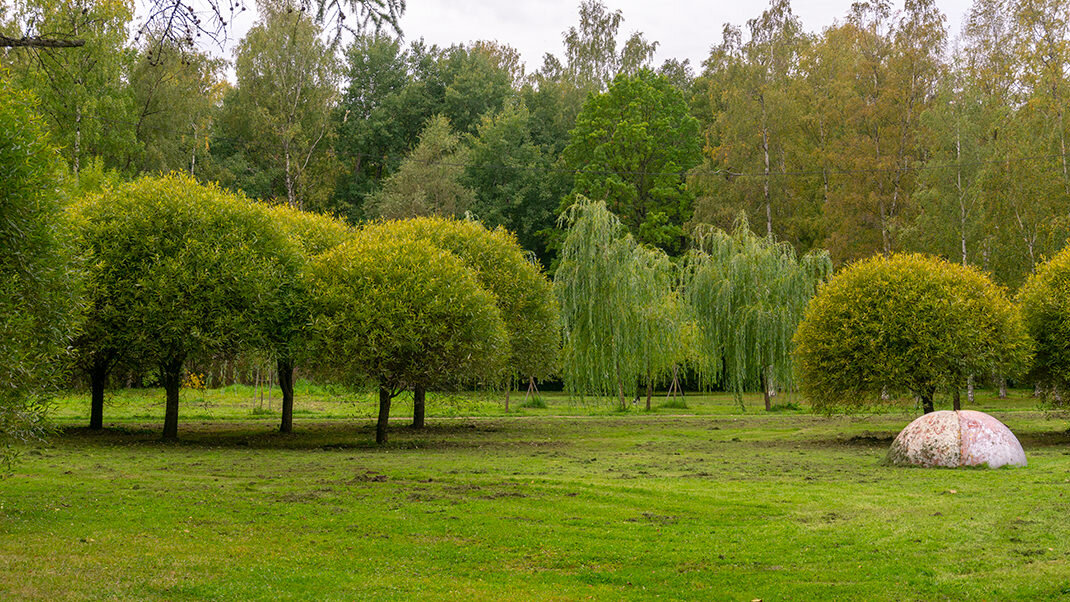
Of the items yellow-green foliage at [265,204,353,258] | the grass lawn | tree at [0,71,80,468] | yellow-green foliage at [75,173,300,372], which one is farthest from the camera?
yellow-green foliage at [265,204,353,258]

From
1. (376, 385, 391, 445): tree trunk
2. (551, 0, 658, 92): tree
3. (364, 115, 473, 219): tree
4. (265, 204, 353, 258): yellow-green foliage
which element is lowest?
(376, 385, 391, 445): tree trunk

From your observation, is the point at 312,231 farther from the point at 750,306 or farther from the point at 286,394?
the point at 750,306

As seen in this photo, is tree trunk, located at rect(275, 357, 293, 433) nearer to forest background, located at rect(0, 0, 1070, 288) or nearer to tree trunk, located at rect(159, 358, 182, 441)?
tree trunk, located at rect(159, 358, 182, 441)

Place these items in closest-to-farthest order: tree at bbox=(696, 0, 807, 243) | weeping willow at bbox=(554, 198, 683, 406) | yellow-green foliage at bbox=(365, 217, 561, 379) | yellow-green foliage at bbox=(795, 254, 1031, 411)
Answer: yellow-green foliage at bbox=(795, 254, 1031, 411), yellow-green foliage at bbox=(365, 217, 561, 379), weeping willow at bbox=(554, 198, 683, 406), tree at bbox=(696, 0, 807, 243)

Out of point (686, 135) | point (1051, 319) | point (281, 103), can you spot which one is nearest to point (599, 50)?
point (686, 135)

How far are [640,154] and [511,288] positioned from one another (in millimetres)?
34210

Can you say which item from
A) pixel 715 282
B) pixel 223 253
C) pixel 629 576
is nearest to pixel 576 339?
pixel 715 282

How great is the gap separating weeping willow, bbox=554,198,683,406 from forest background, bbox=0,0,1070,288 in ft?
40.1

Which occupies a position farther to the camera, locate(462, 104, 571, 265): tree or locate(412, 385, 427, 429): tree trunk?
locate(462, 104, 571, 265): tree

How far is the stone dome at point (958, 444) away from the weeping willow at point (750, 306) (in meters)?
17.9

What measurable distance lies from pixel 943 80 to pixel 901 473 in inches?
1396

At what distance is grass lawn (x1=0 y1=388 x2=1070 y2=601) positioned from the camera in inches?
372

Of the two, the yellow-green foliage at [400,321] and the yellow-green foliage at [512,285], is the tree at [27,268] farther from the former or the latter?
the yellow-green foliage at [512,285]

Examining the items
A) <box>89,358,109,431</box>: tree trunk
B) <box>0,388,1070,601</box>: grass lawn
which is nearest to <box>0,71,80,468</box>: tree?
<box>0,388,1070,601</box>: grass lawn
